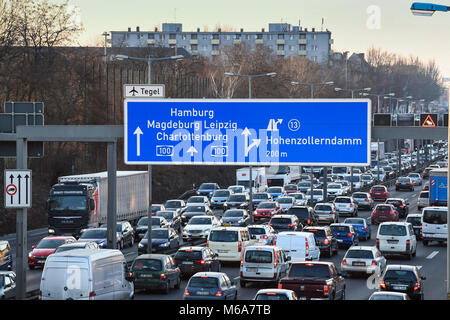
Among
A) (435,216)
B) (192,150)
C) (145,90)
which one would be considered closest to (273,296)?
(192,150)

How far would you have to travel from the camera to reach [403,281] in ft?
88.8

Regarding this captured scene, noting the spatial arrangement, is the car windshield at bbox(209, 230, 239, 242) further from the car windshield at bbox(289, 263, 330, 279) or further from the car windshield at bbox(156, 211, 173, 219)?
the car windshield at bbox(156, 211, 173, 219)

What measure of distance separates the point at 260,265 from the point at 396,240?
12123 millimetres

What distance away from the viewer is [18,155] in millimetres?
26359

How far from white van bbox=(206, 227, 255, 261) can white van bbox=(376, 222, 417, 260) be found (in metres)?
7.01

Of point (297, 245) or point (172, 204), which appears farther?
point (172, 204)

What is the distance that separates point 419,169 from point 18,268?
107 meters

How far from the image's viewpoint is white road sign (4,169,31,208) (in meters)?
25.4

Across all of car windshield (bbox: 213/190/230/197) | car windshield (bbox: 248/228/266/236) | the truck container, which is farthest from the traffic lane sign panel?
car windshield (bbox: 213/190/230/197)

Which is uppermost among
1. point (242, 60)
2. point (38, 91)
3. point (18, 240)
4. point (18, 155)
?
point (242, 60)

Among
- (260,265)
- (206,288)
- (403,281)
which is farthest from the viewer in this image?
(260,265)

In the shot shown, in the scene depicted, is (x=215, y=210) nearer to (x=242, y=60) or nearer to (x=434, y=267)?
(x=434, y=267)

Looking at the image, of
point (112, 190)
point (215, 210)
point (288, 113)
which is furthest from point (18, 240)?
point (215, 210)

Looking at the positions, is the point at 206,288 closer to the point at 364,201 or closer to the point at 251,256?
the point at 251,256
